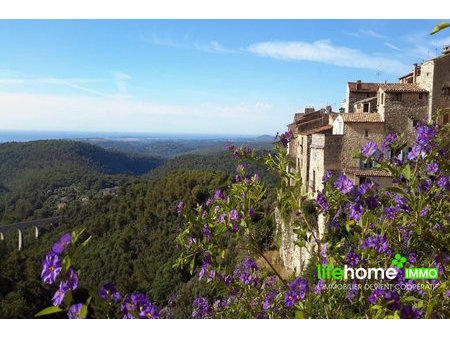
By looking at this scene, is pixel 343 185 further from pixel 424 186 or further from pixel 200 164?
pixel 200 164

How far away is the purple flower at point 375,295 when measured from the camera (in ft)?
9.10

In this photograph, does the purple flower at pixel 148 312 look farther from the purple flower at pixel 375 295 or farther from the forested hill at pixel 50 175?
the forested hill at pixel 50 175

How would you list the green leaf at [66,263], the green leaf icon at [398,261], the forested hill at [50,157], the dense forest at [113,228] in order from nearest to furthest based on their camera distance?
the green leaf at [66,263] → the green leaf icon at [398,261] → the dense forest at [113,228] → the forested hill at [50,157]

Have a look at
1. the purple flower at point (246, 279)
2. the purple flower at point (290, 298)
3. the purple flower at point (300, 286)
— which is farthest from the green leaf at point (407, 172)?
the purple flower at point (246, 279)

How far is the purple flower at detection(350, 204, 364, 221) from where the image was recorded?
3057 millimetres

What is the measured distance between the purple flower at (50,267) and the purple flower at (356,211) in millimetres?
2122

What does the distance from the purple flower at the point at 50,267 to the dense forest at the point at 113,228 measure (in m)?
0.19

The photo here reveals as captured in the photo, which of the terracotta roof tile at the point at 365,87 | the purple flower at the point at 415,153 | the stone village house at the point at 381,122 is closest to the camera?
the purple flower at the point at 415,153

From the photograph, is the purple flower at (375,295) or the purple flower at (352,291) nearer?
the purple flower at (375,295)

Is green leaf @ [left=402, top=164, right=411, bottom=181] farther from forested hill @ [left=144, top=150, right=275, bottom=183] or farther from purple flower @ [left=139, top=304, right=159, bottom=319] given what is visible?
forested hill @ [left=144, top=150, right=275, bottom=183]

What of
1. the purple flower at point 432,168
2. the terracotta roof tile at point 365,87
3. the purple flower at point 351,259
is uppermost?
the terracotta roof tile at point 365,87

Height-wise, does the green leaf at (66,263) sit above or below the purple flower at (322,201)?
below

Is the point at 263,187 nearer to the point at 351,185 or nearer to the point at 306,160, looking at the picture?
the point at 351,185

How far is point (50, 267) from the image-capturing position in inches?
79.7
